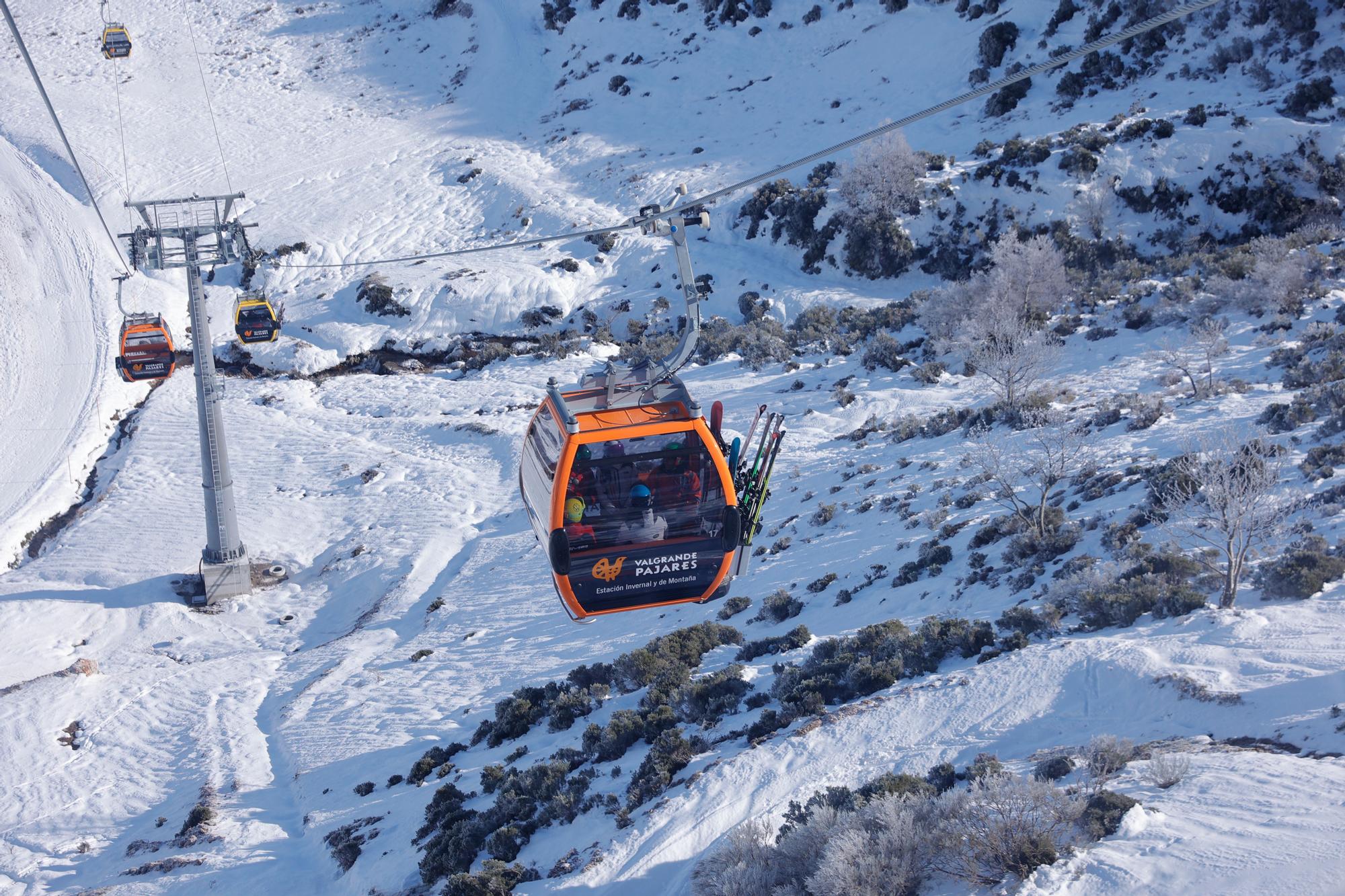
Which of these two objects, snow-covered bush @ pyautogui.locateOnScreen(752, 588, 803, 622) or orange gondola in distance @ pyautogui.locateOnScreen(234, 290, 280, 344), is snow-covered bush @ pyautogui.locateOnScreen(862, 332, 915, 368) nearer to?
snow-covered bush @ pyautogui.locateOnScreen(752, 588, 803, 622)

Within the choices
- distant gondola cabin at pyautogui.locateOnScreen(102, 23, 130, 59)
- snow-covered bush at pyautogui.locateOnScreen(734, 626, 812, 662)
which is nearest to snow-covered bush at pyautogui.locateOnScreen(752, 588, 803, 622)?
snow-covered bush at pyautogui.locateOnScreen(734, 626, 812, 662)

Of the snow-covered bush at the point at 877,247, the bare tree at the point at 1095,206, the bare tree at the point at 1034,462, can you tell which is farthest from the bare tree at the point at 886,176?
the bare tree at the point at 1034,462

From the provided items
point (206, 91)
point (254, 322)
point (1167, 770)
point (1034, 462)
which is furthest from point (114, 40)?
point (1167, 770)

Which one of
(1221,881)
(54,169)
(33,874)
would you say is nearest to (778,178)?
(54,169)

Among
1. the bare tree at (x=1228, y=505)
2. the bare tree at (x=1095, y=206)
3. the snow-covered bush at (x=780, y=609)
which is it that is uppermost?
the bare tree at (x=1095, y=206)

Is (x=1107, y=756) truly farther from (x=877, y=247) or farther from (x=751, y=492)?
(x=877, y=247)

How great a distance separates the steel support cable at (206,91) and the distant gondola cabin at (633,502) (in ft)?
128

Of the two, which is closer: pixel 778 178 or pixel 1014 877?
pixel 1014 877

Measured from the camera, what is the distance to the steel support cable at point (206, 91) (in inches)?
1844

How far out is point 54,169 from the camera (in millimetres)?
44781

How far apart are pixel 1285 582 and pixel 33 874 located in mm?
17506

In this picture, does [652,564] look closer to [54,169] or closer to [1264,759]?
[1264,759]

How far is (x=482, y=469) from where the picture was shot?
28.3 meters

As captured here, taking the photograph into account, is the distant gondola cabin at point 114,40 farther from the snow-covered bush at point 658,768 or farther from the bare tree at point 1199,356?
the snow-covered bush at point 658,768
